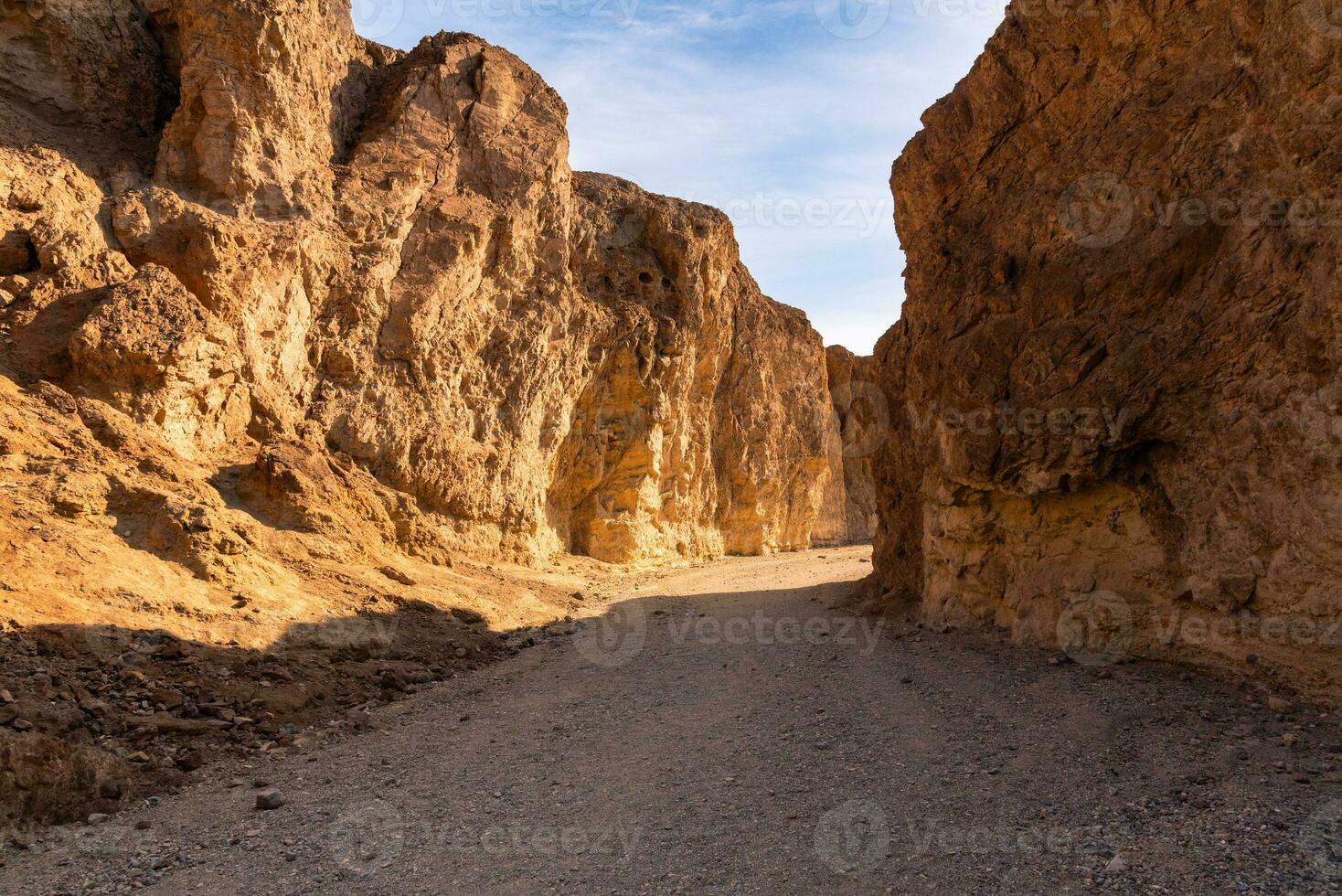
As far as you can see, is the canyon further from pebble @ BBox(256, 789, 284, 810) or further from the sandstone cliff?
pebble @ BBox(256, 789, 284, 810)

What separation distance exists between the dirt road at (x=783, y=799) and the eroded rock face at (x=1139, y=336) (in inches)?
43.6

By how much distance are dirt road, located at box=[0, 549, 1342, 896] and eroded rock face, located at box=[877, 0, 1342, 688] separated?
1.11 metres

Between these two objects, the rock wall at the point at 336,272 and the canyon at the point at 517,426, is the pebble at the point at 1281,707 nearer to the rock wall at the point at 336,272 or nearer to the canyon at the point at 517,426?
the canyon at the point at 517,426

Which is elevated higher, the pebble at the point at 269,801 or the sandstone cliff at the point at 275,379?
the sandstone cliff at the point at 275,379

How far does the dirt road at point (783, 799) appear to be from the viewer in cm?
450

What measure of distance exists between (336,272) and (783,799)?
45.5ft

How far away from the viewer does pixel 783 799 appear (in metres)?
5.66

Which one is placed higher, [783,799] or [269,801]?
[269,801]

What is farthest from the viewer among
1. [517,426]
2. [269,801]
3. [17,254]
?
[517,426]

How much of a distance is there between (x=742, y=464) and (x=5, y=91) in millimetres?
25776

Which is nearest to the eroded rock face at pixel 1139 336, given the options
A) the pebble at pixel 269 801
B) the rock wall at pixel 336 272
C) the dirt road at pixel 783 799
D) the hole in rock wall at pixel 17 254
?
the dirt road at pixel 783 799

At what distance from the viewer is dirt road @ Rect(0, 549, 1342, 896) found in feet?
14.8

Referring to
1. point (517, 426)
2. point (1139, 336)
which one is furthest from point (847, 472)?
point (1139, 336)

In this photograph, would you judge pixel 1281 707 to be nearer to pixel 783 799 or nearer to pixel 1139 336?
pixel 1139 336
